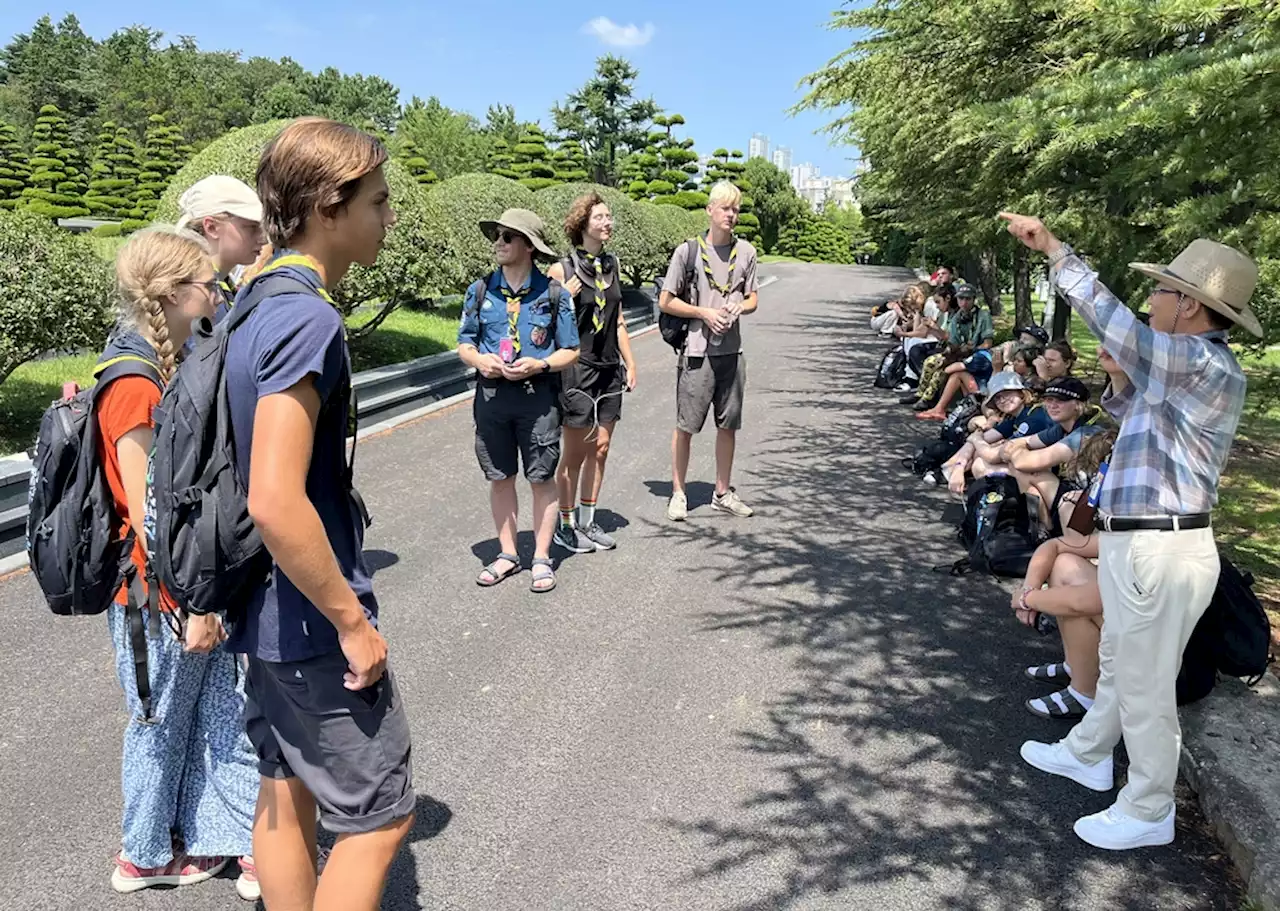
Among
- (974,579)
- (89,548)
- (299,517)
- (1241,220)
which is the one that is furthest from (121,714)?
(1241,220)

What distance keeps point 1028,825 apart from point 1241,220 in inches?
130

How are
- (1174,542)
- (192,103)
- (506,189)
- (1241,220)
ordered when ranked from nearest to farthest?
(1174,542) < (1241,220) < (506,189) < (192,103)

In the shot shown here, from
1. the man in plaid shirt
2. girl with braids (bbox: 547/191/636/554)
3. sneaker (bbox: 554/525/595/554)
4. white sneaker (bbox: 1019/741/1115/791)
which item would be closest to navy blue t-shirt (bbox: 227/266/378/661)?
the man in plaid shirt

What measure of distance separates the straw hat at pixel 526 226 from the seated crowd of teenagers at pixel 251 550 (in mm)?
1294

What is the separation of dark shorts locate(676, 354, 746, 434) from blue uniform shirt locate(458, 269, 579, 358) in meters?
1.51

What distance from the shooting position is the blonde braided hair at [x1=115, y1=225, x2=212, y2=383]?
2416mm

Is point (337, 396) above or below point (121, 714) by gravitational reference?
above

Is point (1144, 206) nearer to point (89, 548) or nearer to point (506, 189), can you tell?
point (89, 548)

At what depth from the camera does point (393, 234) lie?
10414mm

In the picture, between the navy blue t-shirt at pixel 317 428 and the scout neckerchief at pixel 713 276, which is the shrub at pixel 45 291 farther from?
the navy blue t-shirt at pixel 317 428

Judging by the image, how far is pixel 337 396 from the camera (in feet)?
5.79

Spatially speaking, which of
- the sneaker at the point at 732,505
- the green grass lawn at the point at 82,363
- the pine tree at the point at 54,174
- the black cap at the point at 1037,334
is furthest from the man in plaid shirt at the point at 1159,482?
the pine tree at the point at 54,174

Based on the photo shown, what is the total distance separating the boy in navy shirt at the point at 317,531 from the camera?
5.35 ft

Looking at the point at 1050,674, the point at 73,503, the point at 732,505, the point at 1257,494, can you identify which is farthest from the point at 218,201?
the point at 1257,494
